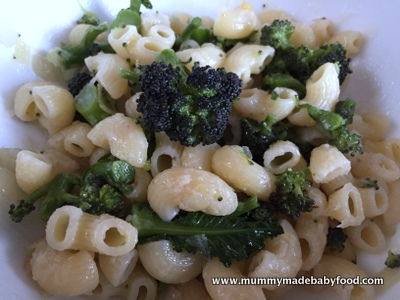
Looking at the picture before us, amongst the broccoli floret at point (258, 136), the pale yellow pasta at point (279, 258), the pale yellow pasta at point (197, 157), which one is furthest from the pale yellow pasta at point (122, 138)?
the pale yellow pasta at point (279, 258)

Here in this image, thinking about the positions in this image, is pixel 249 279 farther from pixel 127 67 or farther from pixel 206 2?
pixel 206 2

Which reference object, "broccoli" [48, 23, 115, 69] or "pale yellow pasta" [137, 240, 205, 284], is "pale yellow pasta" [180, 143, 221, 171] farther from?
"broccoli" [48, 23, 115, 69]

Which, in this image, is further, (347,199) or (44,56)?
(44,56)

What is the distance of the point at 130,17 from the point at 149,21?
0.09 metres

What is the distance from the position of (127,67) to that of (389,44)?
1188 millimetres

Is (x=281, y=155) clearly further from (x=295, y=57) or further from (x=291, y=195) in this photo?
(x=295, y=57)

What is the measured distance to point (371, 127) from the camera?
1.98 meters

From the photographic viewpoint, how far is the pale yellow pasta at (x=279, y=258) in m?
1.54

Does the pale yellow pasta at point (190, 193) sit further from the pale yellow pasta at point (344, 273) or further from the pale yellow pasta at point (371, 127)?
the pale yellow pasta at point (371, 127)

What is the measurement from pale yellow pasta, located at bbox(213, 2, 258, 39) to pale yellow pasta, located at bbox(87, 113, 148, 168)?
0.69 metres

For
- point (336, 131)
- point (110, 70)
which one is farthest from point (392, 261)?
→ point (110, 70)

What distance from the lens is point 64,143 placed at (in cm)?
182

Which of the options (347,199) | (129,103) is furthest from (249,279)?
(129,103)

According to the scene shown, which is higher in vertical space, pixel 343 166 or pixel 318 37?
pixel 318 37
